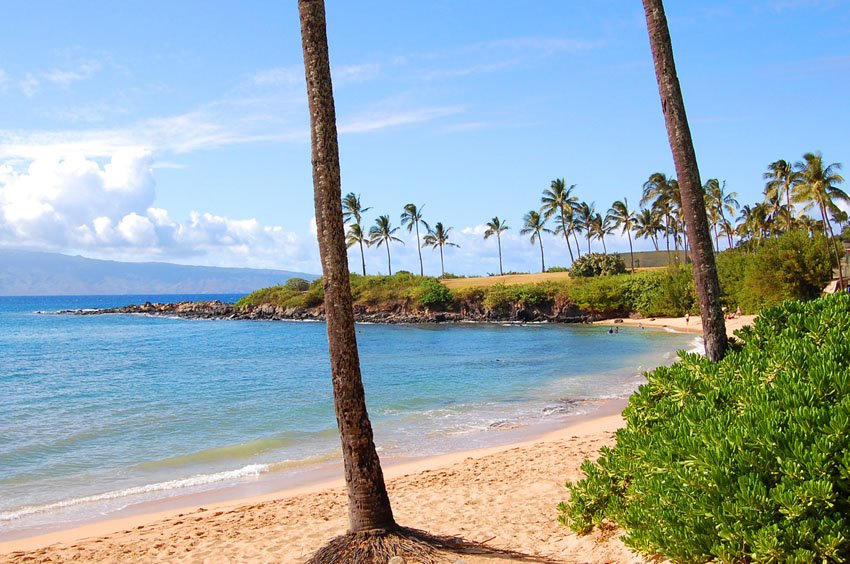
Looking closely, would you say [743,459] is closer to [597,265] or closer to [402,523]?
[402,523]

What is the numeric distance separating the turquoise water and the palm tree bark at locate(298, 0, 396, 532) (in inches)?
279

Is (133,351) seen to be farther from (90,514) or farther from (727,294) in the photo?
(727,294)

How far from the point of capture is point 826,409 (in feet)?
15.0

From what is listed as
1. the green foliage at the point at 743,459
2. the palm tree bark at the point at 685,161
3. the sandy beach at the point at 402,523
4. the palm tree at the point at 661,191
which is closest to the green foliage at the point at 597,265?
the palm tree at the point at 661,191

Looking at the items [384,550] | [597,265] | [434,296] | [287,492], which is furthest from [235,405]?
[597,265]

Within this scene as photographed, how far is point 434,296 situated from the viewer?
73.8m

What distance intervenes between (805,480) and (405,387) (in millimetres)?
21706

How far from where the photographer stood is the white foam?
11.4 m

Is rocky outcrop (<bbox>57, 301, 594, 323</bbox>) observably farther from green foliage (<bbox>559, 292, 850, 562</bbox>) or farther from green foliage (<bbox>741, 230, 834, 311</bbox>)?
green foliage (<bbox>559, 292, 850, 562</bbox>)

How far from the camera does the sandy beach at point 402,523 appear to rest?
7387 mm

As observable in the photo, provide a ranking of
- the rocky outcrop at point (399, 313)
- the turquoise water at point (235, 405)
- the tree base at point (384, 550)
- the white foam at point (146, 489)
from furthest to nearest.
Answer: the rocky outcrop at point (399, 313)
the turquoise water at point (235, 405)
the white foam at point (146, 489)
the tree base at point (384, 550)

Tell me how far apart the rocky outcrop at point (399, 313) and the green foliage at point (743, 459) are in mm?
59374

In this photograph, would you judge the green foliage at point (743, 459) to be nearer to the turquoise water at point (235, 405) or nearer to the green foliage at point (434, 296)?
the turquoise water at point (235, 405)

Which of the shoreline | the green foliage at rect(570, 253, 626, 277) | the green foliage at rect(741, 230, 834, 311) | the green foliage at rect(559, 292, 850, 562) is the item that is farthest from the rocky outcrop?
the green foliage at rect(559, 292, 850, 562)
